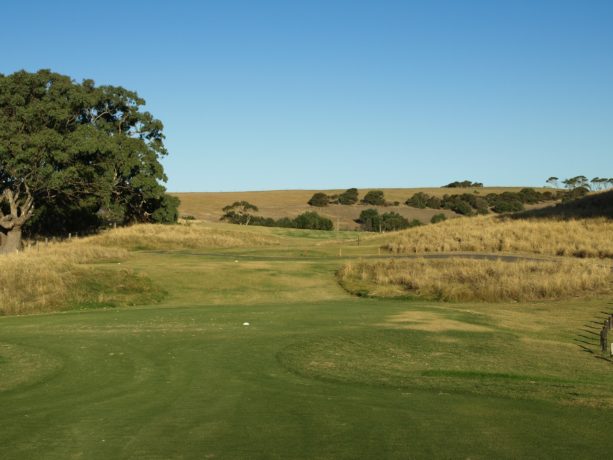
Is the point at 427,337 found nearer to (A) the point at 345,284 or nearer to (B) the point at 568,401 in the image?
(B) the point at 568,401

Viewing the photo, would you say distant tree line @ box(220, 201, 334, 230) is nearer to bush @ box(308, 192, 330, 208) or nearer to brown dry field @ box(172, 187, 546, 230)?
brown dry field @ box(172, 187, 546, 230)

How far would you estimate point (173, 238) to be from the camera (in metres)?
62.0

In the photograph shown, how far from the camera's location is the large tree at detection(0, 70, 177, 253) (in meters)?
45.4

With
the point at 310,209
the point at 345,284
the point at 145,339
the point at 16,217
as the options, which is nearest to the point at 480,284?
the point at 345,284

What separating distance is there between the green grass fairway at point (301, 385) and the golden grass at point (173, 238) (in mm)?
38149

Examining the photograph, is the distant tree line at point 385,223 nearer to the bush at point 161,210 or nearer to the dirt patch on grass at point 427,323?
the bush at point 161,210

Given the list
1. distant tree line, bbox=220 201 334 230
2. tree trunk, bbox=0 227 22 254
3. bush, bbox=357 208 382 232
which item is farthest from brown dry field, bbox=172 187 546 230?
tree trunk, bbox=0 227 22 254

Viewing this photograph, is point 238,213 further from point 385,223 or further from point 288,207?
point 385,223

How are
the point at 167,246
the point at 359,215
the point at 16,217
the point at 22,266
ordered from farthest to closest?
the point at 359,215
the point at 167,246
the point at 16,217
the point at 22,266

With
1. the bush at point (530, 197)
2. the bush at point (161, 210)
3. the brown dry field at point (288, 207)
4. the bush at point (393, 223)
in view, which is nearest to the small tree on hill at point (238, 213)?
the brown dry field at point (288, 207)

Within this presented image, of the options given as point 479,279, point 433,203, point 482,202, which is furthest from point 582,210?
point 482,202

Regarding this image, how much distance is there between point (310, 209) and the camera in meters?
123

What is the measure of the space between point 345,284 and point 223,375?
71.2ft

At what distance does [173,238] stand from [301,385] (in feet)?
173
